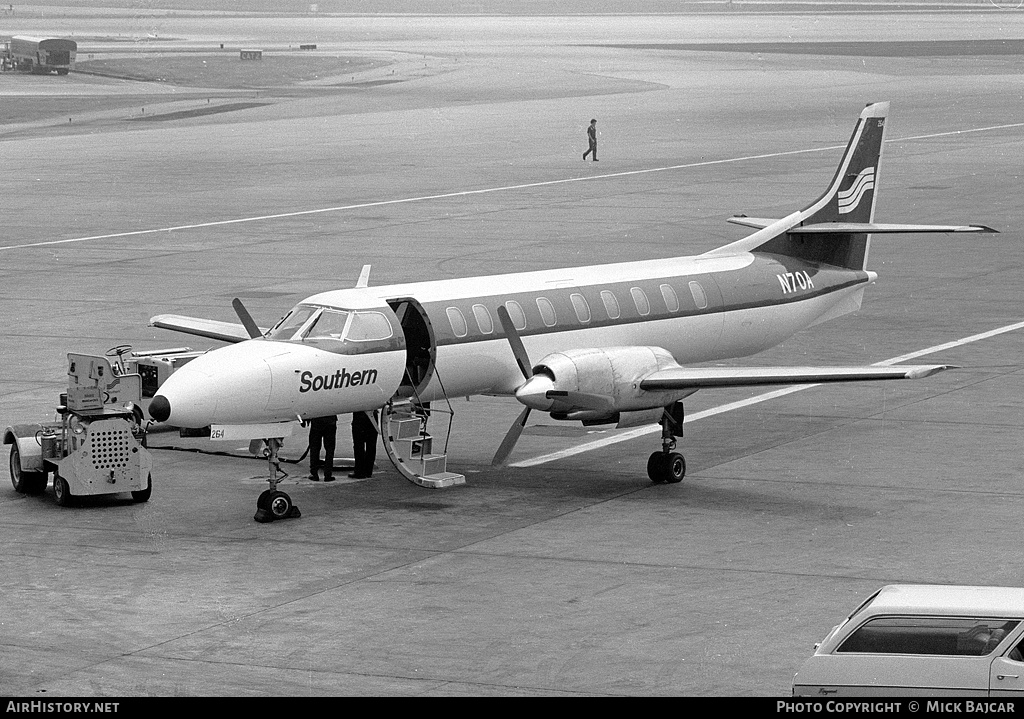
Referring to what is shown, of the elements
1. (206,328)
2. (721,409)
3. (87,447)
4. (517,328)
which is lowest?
(721,409)

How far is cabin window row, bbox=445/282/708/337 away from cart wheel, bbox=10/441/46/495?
6.43 metres

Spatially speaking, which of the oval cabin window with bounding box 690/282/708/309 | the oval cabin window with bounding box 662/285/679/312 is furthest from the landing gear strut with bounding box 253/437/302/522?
the oval cabin window with bounding box 690/282/708/309

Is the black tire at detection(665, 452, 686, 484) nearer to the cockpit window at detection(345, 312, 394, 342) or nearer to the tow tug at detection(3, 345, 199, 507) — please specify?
the cockpit window at detection(345, 312, 394, 342)

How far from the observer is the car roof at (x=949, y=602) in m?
14.0

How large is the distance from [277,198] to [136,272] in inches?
717

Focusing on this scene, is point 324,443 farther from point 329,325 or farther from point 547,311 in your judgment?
point 547,311

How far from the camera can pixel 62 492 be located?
75.7 ft

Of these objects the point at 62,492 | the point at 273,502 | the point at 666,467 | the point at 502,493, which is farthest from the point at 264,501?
the point at 666,467

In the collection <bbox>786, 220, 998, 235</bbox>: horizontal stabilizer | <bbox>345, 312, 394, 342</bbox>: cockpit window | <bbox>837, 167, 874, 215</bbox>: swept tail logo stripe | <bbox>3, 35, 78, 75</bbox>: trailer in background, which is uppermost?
<bbox>3, 35, 78, 75</bbox>: trailer in background

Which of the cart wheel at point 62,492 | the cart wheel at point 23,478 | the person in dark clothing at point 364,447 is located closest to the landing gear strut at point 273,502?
the person in dark clothing at point 364,447

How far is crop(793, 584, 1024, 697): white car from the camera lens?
43.7 ft

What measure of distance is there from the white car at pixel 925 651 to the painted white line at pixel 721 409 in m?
12.3

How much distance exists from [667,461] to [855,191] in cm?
863

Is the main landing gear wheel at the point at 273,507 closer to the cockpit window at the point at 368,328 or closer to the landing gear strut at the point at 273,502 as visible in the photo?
the landing gear strut at the point at 273,502
